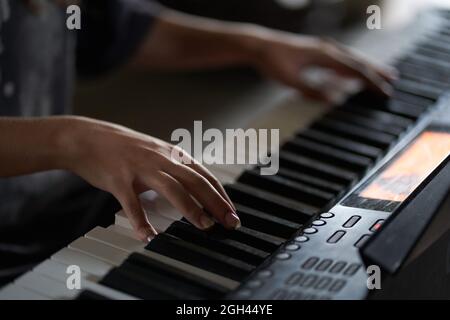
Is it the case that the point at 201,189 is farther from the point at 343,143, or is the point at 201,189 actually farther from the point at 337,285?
the point at 343,143

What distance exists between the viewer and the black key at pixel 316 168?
109cm

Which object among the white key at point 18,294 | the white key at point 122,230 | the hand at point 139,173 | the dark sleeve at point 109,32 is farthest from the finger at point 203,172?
the dark sleeve at point 109,32

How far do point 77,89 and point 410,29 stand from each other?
4.63 feet

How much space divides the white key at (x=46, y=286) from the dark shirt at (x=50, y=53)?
0.41 m

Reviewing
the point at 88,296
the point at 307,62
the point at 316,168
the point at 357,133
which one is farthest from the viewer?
the point at 307,62

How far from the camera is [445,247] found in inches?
33.5

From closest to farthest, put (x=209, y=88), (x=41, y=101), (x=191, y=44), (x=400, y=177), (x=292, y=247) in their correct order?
1. (x=292, y=247)
2. (x=400, y=177)
3. (x=41, y=101)
4. (x=191, y=44)
5. (x=209, y=88)

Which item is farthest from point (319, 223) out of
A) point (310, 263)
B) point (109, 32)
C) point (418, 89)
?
point (109, 32)

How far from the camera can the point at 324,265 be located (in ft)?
2.70

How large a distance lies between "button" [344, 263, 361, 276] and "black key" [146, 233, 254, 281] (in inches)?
4.0

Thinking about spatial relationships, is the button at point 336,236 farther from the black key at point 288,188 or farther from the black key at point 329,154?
the black key at point 329,154

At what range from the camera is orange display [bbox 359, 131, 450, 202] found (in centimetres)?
95

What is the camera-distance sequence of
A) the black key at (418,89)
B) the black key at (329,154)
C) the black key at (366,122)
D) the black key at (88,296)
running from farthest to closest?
1. the black key at (418,89)
2. the black key at (366,122)
3. the black key at (329,154)
4. the black key at (88,296)

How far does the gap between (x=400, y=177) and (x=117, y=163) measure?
35cm
